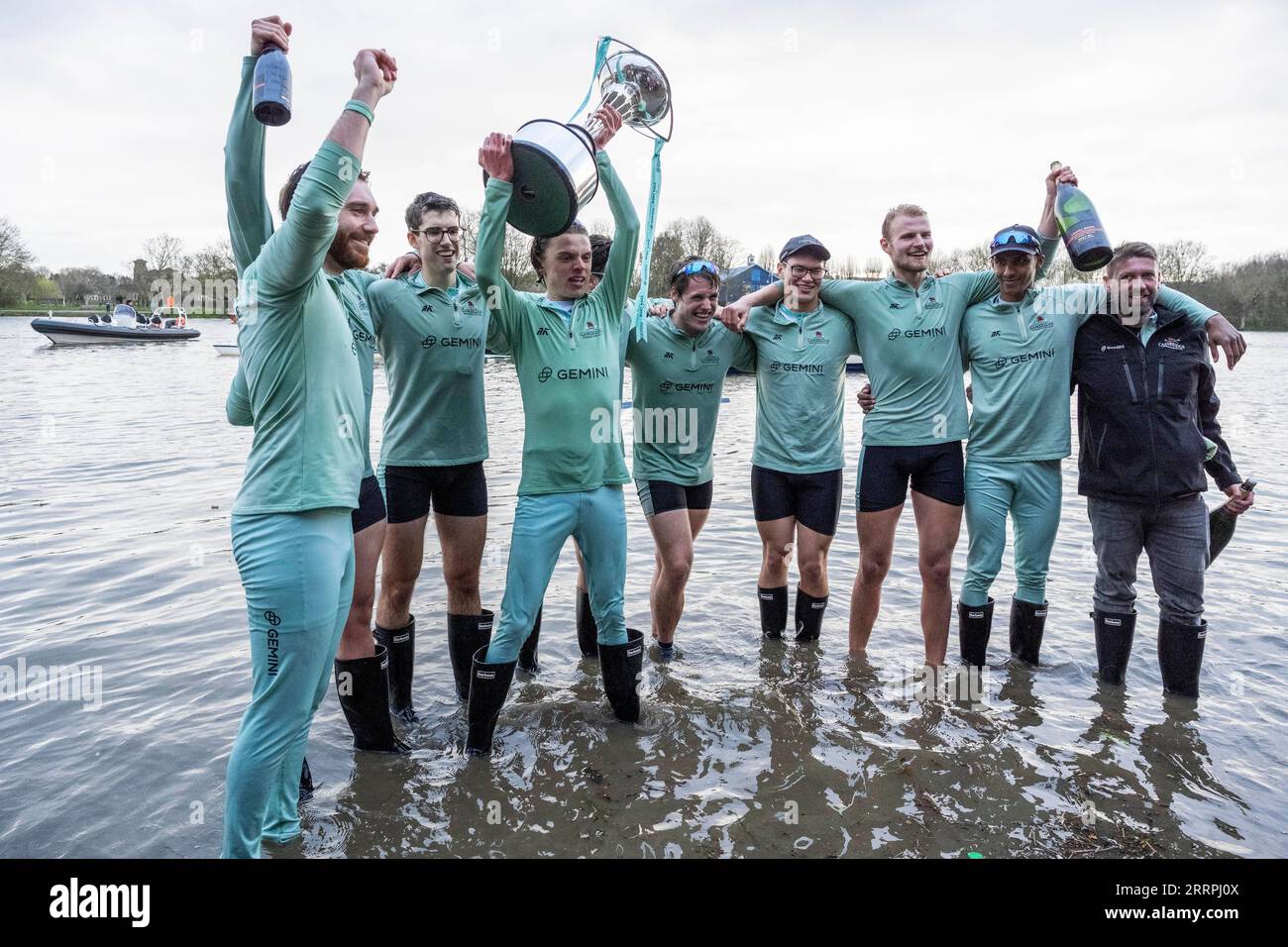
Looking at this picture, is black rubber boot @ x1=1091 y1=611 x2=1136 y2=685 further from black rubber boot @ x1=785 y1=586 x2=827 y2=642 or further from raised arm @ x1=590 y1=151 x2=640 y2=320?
raised arm @ x1=590 y1=151 x2=640 y2=320

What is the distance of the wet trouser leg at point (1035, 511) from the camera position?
4867mm

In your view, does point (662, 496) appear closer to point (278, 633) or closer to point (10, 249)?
point (278, 633)

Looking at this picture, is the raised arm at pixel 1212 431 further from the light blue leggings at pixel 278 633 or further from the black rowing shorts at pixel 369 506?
the light blue leggings at pixel 278 633

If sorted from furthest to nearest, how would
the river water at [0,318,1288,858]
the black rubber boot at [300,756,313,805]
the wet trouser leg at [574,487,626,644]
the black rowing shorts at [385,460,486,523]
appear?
the black rowing shorts at [385,460,486,523] < the wet trouser leg at [574,487,626,644] < the black rubber boot at [300,756,313,805] < the river water at [0,318,1288,858]

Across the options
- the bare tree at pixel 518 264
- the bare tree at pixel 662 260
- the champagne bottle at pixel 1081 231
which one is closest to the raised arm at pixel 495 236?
the champagne bottle at pixel 1081 231

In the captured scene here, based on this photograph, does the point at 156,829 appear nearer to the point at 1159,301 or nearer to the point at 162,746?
the point at 162,746

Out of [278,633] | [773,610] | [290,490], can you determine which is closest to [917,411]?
[773,610]

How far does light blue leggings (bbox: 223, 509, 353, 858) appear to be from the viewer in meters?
2.58

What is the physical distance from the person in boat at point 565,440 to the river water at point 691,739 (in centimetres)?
61

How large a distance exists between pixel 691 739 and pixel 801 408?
2184mm

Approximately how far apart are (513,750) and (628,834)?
38.6 inches

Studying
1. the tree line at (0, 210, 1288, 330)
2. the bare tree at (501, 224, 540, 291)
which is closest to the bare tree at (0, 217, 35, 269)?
the tree line at (0, 210, 1288, 330)

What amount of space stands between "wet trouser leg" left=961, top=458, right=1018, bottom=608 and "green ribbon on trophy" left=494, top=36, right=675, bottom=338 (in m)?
2.38

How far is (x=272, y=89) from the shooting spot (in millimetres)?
2338
